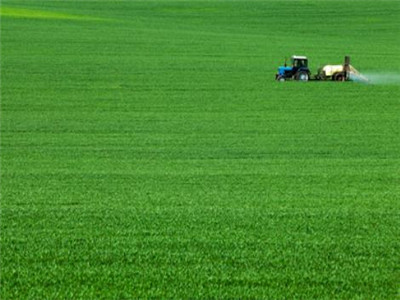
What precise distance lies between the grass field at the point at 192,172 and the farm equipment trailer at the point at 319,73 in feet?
3.22

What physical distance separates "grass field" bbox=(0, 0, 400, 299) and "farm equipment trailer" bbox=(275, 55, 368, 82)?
980 millimetres

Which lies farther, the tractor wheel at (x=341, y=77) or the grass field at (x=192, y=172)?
the tractor wheel at (x=341, y=77)

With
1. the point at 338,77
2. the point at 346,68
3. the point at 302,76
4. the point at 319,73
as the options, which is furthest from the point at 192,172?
the point at 338,77

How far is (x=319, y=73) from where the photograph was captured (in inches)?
1563

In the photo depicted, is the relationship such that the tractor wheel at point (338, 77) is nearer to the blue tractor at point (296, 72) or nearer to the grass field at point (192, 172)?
the blue tractor at point (296, 72)

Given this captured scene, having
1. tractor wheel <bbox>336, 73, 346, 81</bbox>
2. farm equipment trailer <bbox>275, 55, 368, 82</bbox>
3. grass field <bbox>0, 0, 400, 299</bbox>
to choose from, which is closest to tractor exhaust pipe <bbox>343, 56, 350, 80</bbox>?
farm equipment trailer <bbox>275, 55, 368, 82</bbox>

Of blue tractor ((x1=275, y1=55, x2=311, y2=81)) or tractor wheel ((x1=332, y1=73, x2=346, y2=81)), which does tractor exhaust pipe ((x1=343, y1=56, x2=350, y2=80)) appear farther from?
blue tractor ((x1=275, y1=55, x2=311, y2=81))

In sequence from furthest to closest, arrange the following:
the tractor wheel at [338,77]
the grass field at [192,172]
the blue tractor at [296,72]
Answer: the tractor wheel at [338,77], the blue tractor at [296,72], the grass field at [192,172]

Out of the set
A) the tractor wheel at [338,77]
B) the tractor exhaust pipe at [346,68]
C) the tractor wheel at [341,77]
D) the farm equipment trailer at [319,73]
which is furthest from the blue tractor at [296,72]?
the tractor exhaust pipe at [346,68]

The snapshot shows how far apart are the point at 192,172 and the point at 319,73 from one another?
22847 millimetres

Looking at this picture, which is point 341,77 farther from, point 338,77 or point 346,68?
point 346,68

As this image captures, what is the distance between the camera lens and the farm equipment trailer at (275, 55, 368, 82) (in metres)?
38.8

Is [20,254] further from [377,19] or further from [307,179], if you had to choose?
[377,19]

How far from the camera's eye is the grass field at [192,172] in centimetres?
926
